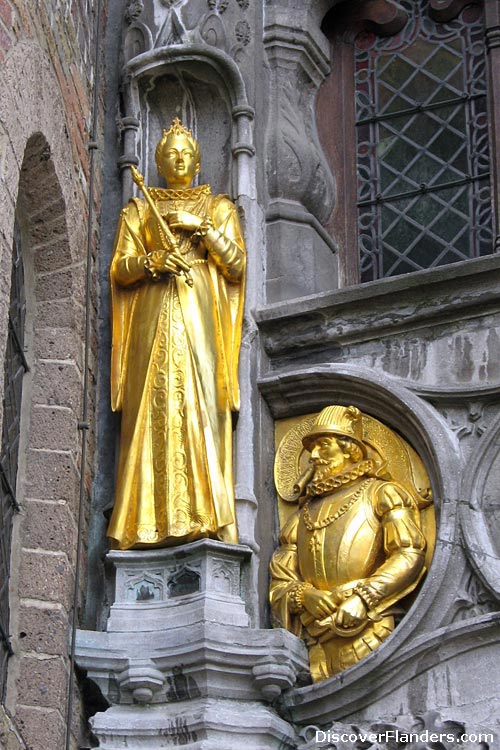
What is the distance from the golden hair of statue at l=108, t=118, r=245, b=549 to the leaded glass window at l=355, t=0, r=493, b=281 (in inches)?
34.1

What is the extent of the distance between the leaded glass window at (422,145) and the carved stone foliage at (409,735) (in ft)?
7.88

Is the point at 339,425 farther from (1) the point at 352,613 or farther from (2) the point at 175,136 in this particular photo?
(2) the point at 175,136

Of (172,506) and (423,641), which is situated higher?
(172,506)

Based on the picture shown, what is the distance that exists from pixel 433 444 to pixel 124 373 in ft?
4.55

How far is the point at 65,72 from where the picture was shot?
827 cm

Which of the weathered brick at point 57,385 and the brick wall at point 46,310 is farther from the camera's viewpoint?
the weathered brick at point 57,385

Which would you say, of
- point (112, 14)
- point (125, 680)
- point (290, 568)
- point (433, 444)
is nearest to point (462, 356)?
point (433, 444)

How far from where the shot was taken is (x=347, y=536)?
7.74 meters

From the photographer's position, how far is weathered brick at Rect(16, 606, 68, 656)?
24.3ft

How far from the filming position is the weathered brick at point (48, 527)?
25.0 ft

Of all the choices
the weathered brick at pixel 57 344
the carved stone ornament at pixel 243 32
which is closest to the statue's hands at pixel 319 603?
the weathered brick at pixel 57 344

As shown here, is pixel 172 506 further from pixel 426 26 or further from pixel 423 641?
pixel 426 26

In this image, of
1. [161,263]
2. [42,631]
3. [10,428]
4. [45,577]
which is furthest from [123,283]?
[42,631]

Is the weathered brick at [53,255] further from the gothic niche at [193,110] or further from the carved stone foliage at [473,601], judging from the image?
the carved stone foliage at [473,601]
